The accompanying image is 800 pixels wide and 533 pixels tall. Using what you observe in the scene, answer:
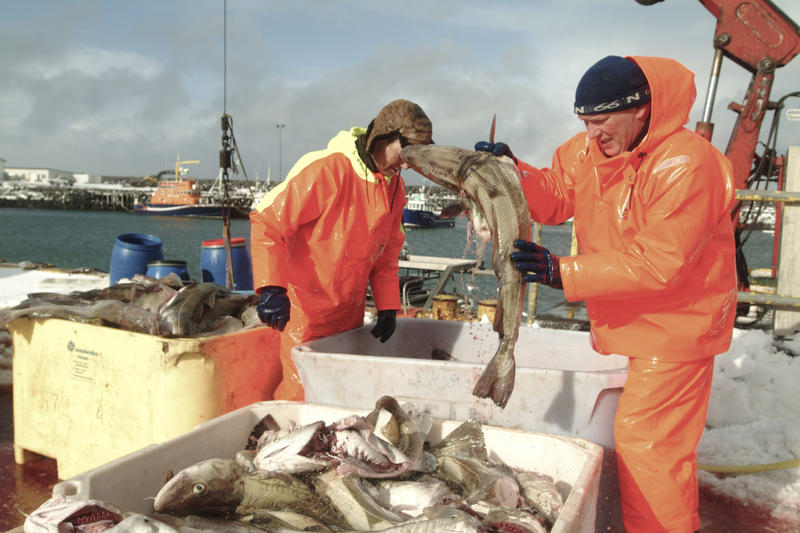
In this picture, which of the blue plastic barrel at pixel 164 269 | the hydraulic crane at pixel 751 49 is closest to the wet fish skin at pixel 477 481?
the hydraulic crane at pixel 751 49

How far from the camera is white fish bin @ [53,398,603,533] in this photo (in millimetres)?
1823

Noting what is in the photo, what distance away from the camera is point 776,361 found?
4777 mm

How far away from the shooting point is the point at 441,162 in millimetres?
2584

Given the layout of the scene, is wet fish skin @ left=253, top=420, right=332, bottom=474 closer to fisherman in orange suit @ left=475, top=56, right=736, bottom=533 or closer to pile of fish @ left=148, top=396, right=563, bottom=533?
pile of fish @ left=148, top=396, right=563, bottom=533

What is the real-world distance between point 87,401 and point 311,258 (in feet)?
5.24

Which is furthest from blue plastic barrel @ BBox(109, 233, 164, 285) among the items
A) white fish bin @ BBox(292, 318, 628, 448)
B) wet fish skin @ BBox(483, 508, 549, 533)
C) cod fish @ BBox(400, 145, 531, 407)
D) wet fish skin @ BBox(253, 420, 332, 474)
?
wet fish skin @ BBox(483, 508, 549, 533)

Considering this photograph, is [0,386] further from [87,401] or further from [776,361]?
[776,361]

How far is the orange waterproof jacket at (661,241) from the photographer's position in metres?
2.23

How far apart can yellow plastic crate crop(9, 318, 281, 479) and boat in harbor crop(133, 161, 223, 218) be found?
280ft

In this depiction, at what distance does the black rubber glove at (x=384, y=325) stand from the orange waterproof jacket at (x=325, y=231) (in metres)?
0.20

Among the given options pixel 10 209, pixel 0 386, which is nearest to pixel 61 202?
pixel 10 209

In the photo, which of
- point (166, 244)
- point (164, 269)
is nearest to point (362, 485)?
point (164, 269)

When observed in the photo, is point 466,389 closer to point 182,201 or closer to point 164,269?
point 164,269

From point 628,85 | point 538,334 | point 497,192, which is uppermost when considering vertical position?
point 628,85
